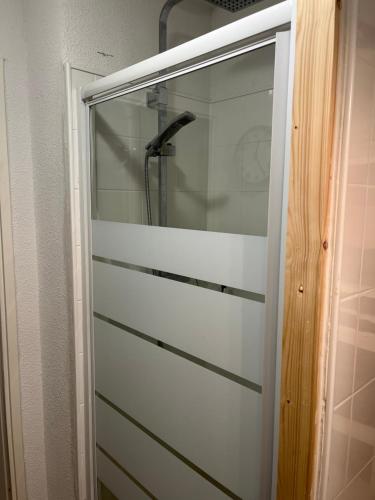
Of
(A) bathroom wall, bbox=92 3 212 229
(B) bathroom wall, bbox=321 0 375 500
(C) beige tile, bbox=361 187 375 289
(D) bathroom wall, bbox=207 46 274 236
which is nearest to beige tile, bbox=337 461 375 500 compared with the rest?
(B) bathroom wall, bbox=321 0 375 500

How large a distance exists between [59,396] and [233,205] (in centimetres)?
105

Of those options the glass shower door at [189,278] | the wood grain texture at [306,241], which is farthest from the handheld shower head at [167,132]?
the wood grain texture at [306,241]

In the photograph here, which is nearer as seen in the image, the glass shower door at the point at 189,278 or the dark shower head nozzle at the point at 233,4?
the glass shower door at the point at 189,278

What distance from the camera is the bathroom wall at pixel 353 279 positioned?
0.61m

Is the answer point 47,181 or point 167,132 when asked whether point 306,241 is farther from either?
point 47,181

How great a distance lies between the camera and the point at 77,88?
124 centimetres

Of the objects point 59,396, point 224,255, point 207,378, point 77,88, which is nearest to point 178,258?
point 224,255

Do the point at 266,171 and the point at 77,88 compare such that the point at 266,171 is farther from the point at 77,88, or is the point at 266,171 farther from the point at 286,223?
the point at 77,88

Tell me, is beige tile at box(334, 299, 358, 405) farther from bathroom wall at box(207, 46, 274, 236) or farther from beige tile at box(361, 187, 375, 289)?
bathroom wall at box(207, 46, 274, 236)

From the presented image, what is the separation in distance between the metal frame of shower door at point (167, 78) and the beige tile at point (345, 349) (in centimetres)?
11

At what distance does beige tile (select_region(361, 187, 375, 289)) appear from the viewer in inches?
27.4

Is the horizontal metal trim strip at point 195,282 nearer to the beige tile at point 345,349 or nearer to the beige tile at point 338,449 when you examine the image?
the beige tile at point 345,349

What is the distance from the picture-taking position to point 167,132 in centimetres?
113

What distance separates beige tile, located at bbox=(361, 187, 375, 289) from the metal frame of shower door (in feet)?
0.54
